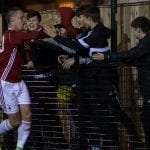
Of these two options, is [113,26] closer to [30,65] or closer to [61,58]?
[61,58]

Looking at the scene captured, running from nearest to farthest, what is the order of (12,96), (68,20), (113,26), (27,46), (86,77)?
(86,77) → (12,96) → (27,46) → (68,20) → (113,26)

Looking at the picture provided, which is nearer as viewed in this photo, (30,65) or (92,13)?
(92,13)

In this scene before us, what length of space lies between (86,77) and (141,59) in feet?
2.54

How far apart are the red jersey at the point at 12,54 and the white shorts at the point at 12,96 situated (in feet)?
0.26

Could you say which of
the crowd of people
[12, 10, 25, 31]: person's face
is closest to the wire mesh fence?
the crowd of people

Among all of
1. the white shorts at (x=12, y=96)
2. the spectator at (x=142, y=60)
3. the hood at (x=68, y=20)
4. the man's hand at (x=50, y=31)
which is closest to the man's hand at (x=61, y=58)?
the man's hand at (x=50, y=31)

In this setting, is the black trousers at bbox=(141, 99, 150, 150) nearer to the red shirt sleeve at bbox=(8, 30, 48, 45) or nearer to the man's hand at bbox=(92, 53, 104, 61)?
the man's hand at bbox=(92, 53, 104, 61)

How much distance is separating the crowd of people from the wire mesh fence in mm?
13

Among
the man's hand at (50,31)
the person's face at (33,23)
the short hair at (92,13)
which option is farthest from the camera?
the person's face at (33,23)

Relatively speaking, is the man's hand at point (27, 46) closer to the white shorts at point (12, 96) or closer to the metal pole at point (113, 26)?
the white shorts at point (12, 96)

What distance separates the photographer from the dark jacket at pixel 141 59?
867 centimetres

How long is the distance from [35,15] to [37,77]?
981 mm

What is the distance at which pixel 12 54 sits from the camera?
908 cm

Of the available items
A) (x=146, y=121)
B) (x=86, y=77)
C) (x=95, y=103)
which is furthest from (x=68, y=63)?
(x=146, y=121)
